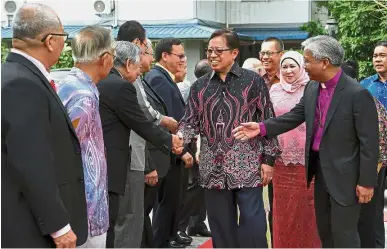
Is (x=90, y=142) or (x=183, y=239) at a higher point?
(x=90, y=142)

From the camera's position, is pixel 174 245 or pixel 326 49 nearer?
pixel 326 49

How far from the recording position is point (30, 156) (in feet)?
11.1

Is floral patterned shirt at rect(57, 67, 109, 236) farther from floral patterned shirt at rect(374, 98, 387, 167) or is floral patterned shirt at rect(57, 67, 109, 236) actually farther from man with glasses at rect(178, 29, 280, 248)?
floral patterned shirt at rect(374, 98, 387, 167)

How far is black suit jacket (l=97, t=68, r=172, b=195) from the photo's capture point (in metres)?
5.09

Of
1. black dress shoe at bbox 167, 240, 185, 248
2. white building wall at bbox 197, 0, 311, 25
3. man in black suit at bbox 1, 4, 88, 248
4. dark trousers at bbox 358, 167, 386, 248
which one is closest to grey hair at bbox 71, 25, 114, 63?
man in black suit at bbox 1, 4, 88, 248

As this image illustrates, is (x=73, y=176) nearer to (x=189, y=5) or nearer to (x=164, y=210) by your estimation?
(x=164, y=210)

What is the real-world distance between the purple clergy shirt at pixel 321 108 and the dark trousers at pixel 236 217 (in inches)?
19.9

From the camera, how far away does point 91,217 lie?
4227 mm

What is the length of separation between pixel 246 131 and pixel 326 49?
81 cm

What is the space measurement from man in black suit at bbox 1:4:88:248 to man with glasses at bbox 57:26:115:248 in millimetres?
461

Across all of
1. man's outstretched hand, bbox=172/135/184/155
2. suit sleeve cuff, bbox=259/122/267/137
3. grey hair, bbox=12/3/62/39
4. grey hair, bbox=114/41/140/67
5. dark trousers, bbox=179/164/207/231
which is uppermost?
grey hair, bbox=12/3/62/39

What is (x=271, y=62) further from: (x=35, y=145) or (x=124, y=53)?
(x=35, y=145)

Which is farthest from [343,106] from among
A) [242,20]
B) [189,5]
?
[242,20]

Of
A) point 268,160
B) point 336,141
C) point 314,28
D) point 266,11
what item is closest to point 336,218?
point 336,141
